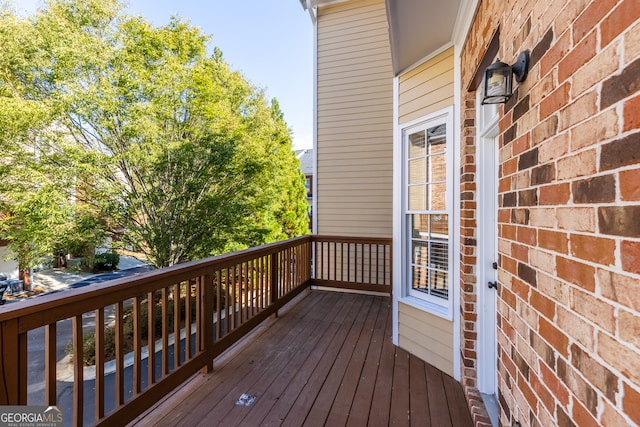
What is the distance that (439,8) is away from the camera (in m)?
2.14

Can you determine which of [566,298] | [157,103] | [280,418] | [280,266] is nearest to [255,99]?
[157,103]

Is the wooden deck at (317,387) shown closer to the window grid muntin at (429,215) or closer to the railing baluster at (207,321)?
the railing baluster at (207,321)

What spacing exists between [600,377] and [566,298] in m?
0.22

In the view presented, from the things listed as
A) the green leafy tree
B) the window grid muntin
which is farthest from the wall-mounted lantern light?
the green leafy tree

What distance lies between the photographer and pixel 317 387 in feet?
7.90

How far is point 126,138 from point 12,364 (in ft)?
16.8

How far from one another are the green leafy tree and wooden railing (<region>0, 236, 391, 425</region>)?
6.03ft

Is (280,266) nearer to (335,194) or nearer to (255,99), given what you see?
(335,194)

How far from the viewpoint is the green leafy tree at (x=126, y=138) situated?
15.8 ft

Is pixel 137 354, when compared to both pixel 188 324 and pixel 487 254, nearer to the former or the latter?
pixel 188 324

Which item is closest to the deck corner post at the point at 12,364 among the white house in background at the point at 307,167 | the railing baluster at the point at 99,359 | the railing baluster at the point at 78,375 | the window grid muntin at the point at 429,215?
the railing baluster at the point at 78,375

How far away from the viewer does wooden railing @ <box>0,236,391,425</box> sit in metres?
1.38

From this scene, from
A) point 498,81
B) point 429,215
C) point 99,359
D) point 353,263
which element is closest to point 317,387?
point 99,359

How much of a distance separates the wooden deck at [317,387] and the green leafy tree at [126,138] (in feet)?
10.9
